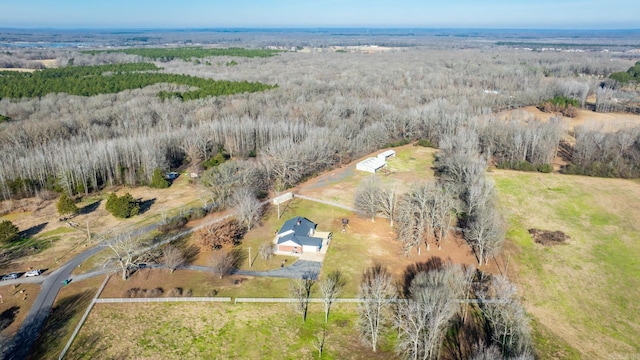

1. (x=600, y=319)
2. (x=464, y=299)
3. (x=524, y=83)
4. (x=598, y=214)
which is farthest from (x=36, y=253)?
(x=524, y=83)

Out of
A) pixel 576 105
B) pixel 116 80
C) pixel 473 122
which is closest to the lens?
pixel 473 122

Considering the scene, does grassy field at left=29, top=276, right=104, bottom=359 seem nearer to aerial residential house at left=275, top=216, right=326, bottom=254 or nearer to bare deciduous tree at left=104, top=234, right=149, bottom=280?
bare deciduous tree at left=104, top=234, right=149, bottom=280

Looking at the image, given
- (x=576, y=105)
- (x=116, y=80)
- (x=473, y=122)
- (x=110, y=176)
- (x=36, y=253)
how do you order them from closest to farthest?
(x=36, y=253)
(x=110, y=176)
(x=473, y=122)
(x=576, y=105)
(x=116, y=80)

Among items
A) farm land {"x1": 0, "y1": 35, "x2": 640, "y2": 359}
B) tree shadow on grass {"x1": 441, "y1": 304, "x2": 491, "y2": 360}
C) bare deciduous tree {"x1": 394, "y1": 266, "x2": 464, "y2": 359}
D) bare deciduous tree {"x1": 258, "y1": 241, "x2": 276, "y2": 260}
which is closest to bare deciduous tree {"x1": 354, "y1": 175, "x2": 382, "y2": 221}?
farm land {"x1": 0, "y1": 35, "x2": 640, "y2": 359}

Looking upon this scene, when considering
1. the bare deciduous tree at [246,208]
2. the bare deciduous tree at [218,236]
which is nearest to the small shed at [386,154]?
the bare deciduous tree at [246,208]

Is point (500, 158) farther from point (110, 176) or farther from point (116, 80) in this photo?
point (116, 80)

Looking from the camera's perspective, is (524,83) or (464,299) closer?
(464,299)

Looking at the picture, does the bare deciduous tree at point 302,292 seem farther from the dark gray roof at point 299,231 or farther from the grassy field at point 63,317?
the grassy field at point 63,317

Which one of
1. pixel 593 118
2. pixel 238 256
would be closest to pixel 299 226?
pixel 238 256
